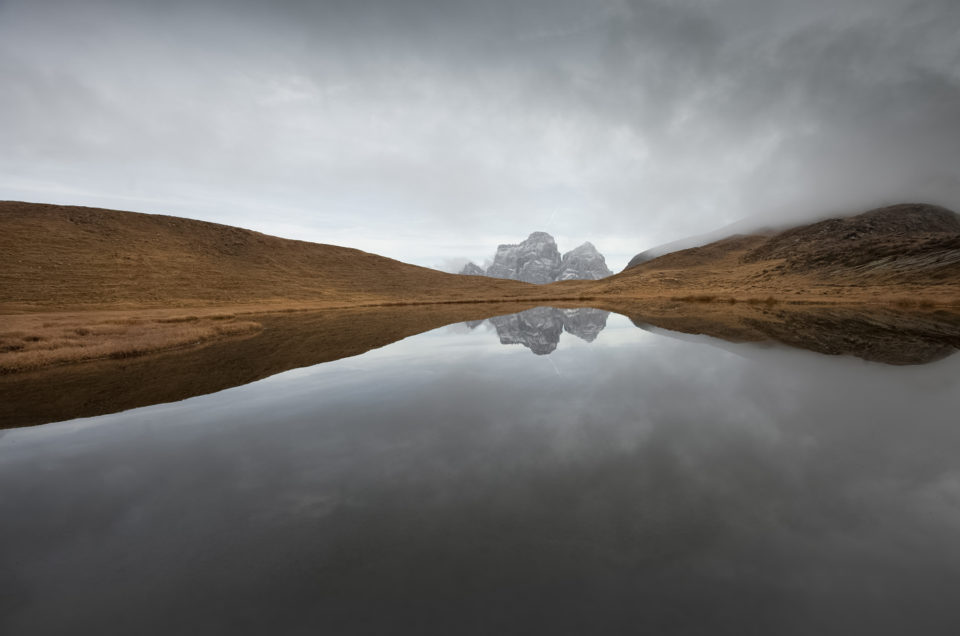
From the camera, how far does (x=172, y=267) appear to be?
274 feet

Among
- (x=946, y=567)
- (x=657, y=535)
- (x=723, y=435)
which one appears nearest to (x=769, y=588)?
(x=657, y=535)

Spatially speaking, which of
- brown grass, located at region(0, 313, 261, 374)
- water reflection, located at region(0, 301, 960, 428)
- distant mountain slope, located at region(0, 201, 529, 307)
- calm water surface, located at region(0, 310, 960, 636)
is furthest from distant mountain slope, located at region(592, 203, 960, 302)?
brown grass, located at region(0, 313, 261, 374)

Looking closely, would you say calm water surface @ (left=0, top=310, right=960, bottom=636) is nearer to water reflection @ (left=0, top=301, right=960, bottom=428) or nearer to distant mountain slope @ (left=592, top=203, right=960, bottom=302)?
water reflection @ (left=0, top=301, right=960, bottom=428)

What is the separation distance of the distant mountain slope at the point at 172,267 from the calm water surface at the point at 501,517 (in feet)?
238

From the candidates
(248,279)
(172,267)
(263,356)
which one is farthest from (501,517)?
(172,267)

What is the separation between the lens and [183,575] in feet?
17.0

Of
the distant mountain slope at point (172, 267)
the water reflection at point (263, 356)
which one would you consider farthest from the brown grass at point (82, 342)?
the distant mountain slope at point (172, 267)

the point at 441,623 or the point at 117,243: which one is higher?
the point at 117,243

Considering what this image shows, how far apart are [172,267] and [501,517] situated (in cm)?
10444

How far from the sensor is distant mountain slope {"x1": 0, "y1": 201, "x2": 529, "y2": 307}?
217ft

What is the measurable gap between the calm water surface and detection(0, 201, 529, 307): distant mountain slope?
72.5 metres

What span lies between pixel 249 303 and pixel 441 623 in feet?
275

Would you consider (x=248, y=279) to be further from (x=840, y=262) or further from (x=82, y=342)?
(x=840, y=262)

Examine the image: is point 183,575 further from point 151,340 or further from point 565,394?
point 151,340
